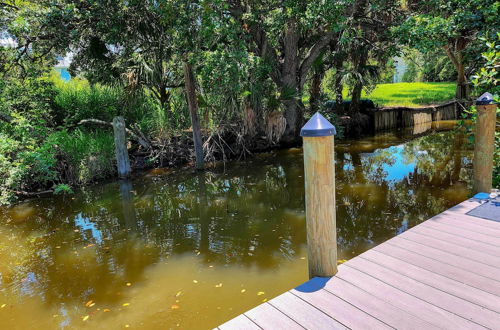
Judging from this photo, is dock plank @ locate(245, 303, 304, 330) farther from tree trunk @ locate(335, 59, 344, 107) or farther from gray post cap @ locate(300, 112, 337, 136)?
tree trunk @ locate(335, 59, 344, 107)

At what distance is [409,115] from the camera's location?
667 inches

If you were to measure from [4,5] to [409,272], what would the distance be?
449 inches

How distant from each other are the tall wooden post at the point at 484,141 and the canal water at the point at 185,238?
133 cm

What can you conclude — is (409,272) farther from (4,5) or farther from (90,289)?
(4,5)

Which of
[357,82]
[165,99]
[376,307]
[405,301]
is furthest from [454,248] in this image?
[357,82]

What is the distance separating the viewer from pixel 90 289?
4117mm

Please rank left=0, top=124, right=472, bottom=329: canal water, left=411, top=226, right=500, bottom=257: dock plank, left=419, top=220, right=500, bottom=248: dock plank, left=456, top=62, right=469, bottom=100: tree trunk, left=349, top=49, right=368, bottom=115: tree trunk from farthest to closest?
left=456, top=62, right=469, bottom=100: tree trunk
left=349, top=49, right=368, bottom=115: tree trunk
left=0, top=124, right=472, bottom=329: canal water
left=419, top=220, right=500, bottom=248: dock plank
left=411, top=226, right=500, bottom=257: dock plank

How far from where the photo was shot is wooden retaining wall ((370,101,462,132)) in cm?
1609

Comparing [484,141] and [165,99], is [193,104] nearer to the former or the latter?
[165,99]

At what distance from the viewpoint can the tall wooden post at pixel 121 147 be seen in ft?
28.7

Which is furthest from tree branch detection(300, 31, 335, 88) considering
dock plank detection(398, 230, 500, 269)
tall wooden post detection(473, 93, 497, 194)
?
dock plank detection(398, 230, 500, 269)

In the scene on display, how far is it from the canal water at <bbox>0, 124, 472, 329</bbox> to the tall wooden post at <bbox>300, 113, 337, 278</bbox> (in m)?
1.27

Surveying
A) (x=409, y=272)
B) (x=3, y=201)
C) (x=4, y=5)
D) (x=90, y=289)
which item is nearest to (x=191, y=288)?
(x=90, y=289)

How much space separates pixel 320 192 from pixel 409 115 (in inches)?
647
